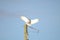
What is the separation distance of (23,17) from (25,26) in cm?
79

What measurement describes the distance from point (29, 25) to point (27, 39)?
3.95 ft

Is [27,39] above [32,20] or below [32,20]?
below

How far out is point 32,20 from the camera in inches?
760

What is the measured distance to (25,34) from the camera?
63.9 feet

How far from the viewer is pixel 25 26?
19516 millimetres

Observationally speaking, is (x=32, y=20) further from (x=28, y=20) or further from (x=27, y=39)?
(x=27, y=39)

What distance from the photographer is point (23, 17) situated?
19.5 m

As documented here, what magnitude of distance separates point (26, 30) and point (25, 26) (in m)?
0.36

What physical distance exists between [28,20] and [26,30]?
869mm

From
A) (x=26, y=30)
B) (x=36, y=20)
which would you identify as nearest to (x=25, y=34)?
(x=26, y=30)

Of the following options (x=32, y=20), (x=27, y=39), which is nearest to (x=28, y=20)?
(x=32, y=20)

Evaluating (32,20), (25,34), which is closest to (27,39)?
(25,34)

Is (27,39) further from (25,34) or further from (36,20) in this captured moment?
(36,20)

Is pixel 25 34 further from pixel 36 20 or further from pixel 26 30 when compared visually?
pixel 36 20
